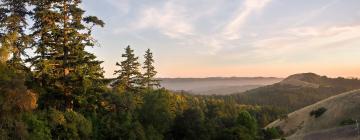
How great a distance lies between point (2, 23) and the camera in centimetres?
4150

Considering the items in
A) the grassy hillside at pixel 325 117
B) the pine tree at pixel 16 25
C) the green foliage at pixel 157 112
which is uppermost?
the pine tree at pixel 16 25

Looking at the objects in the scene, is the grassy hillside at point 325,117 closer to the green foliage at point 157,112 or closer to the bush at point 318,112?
the bush at point 318,112

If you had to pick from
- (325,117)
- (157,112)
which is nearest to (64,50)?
(157,112)

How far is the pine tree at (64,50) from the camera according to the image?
38.5 m

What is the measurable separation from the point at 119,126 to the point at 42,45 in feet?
41.4

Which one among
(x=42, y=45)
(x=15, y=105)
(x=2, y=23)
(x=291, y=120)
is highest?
(x=2, y=23)

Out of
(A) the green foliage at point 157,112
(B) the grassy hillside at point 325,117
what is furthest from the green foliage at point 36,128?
(B) the grassy hillside at point 325,117

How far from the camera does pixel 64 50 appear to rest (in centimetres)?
3938

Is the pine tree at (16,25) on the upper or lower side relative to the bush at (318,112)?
upper

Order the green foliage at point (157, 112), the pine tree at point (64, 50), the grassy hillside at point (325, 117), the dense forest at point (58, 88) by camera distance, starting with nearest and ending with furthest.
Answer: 1. the dense forest at point (58, 88)
2. the pine tree at point (64, 50)
3. the green foliage at point (157, 112)
4. the grassy hillside at point (325, 117)

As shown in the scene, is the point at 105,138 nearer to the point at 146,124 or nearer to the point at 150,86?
the point at 146,124

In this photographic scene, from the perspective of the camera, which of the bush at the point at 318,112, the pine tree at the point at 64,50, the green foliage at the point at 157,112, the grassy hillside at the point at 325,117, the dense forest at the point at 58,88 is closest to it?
the dense forest at the point at 58,88

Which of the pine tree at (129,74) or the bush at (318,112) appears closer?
the pine tree at (129,74)

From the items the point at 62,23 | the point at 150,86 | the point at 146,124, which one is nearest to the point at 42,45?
the point at 62,23
